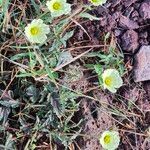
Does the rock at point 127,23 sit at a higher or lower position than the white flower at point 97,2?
lower

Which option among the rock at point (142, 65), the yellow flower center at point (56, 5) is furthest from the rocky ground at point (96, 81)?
the yellow flower center at point (56, 5)

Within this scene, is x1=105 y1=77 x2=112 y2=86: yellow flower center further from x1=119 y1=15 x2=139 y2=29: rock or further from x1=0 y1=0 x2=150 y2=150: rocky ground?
x1=119 y1=15 x2=139 y2=29: rock

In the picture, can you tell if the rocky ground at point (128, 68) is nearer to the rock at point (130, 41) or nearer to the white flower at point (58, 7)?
the rock at point (130, 41)

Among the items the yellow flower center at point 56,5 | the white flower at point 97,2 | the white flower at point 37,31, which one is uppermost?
the yellow flower center at point 56,5

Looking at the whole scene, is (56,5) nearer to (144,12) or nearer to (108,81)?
(108,81)

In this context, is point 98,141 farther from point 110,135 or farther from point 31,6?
point 31,6

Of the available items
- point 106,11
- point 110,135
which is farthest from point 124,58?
point 110,135

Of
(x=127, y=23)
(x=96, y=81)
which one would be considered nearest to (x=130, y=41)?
(x=127, y=23)
